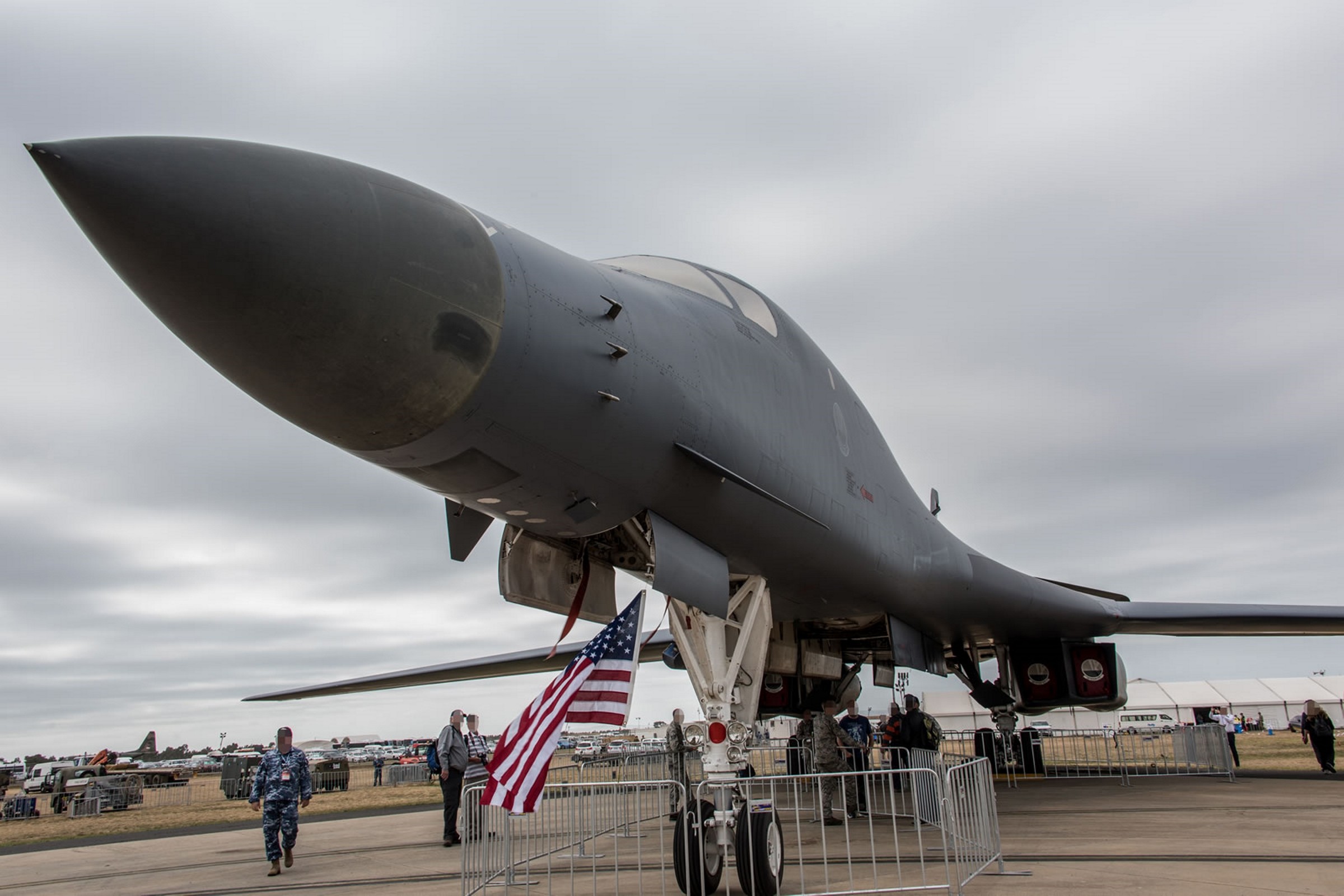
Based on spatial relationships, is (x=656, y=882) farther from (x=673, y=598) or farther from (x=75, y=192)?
(x=75, y=192)

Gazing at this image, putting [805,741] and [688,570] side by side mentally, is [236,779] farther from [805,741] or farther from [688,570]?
[688,570]

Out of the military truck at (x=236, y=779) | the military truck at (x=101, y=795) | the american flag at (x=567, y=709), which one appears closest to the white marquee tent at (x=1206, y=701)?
the military truck at (x=236, y=779)

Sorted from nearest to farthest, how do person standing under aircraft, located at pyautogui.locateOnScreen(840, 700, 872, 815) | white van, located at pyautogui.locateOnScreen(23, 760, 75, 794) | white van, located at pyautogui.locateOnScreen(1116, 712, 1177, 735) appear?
person standing under aircraft, located at pyautogui.locateOnScreen(840, 700, 872, 815) → white van, located at pyautogui.locateOnScreen(23, 760, 75, 794) → white van, located at pyautogui.locateOnScreen(1116, 712, 1177, 735)

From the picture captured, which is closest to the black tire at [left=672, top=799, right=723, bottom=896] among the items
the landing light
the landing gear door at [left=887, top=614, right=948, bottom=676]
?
the landing light

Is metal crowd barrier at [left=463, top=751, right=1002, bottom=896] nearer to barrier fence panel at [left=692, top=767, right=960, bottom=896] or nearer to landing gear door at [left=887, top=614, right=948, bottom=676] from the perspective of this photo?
barrier fence panel at [left=692, top=767, right=960, bottom=896]

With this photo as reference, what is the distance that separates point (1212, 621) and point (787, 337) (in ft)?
29.8

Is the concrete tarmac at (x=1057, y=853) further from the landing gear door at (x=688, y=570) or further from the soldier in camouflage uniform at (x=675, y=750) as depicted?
the soldier in camouflage uniform at (x=675, y=750)

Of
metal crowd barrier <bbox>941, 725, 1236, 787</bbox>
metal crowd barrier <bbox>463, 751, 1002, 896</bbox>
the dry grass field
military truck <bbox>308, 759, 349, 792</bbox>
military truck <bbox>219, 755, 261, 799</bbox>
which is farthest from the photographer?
military truck <bbox>308, 759, 349, 792</bbox>

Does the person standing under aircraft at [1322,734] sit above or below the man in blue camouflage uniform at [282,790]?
below

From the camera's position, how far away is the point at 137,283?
306 centimetres

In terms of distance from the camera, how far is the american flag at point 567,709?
181 inches

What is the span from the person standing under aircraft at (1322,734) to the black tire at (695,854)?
12.4m

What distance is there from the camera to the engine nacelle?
38.4ft

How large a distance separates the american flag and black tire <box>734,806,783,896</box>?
0.94m
